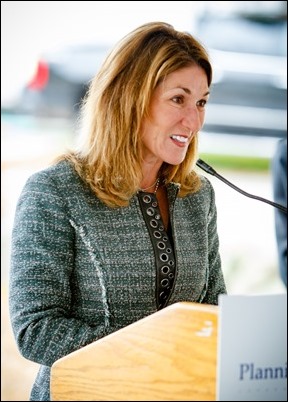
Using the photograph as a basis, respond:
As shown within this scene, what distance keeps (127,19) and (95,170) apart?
168cm

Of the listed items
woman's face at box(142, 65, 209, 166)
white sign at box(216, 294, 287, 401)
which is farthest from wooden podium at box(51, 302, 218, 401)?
woman's face at box(142, 65, 209, 166)

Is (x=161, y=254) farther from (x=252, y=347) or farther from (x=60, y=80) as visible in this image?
(x=60, y=80)

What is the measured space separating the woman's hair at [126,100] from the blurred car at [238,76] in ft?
5.73

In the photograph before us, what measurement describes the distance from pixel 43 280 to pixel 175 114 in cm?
51

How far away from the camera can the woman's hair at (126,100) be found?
169cm

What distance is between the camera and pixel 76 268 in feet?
5.12

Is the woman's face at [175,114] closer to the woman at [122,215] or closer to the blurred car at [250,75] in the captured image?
the woman at [122,215]

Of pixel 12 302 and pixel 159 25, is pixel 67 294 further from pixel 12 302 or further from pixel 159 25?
pixel 159 25

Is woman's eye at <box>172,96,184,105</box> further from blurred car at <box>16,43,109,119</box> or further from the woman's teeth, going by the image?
blurred car at <box>16,43,109,119</box>

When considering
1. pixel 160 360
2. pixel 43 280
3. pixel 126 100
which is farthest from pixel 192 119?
pixel 160 360

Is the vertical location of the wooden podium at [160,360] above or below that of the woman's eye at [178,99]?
below

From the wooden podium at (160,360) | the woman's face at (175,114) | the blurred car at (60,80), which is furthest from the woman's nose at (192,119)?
the blurred car at (60,80)

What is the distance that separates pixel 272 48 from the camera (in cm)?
373

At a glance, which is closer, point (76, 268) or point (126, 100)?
point (76, 268)
